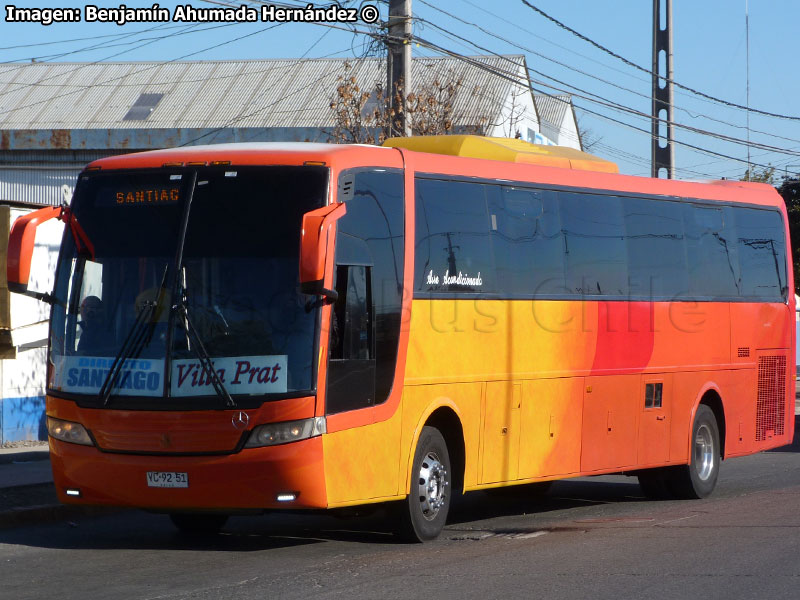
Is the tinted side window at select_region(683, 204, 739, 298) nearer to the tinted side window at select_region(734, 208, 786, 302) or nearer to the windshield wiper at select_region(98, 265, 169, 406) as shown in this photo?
the tinted side window at select_region(734, 208, 786, 302)

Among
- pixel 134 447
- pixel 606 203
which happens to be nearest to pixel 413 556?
pixel 134 447

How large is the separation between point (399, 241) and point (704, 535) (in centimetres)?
357

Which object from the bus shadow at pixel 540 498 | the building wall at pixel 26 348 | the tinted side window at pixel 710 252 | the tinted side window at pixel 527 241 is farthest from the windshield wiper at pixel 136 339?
the building wall at pixel 26 348

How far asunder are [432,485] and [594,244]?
3.67 m

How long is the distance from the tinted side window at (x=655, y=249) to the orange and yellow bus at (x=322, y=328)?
2.34ft

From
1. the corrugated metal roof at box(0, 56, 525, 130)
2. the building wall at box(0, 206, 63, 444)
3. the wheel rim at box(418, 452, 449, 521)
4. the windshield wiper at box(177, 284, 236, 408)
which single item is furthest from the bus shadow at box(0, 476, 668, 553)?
the corrugated metal roof at box(0, 56, 525, 130)

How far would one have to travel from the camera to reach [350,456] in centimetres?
994

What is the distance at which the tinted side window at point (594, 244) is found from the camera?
13.1 meters

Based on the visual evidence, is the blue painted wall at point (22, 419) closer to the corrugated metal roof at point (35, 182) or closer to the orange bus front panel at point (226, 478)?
the orange bus front panel at point (226, 478)

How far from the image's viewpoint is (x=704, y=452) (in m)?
15.3

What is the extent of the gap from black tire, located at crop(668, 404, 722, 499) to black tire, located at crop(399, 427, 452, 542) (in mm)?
4678

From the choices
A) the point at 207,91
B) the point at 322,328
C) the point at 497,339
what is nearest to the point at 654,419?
the point at 497,339

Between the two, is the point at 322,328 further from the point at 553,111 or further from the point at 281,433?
the point at 553,111

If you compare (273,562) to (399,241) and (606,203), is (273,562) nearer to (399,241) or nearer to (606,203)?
(399,241)
